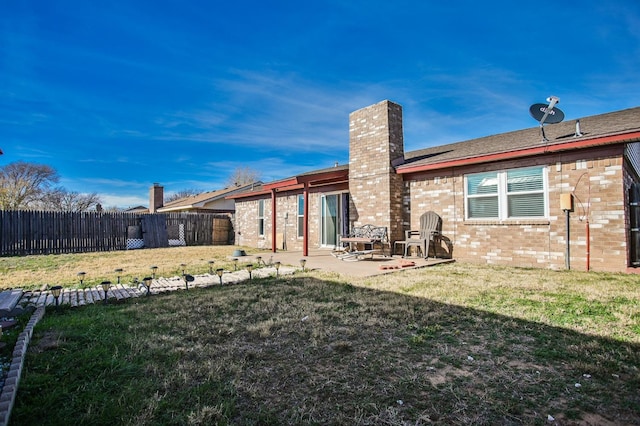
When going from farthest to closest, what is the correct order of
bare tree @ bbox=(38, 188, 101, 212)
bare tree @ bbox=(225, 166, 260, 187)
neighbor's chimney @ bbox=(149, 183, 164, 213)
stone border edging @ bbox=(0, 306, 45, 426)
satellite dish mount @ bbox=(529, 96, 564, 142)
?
bare tree @ bbox=(225, 166, 260, 187) → bare tree @ bbox=(38, 188, 101, 212) → neighbor's chimney @ bbox=(149, 183, 164, 213) → satellite dish mount @ bbox=(529, 96, 564, 142) → stone border edging @ bbox=(0, 306, 45, 426)

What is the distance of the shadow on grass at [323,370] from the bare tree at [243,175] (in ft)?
119

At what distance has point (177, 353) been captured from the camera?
2.75m

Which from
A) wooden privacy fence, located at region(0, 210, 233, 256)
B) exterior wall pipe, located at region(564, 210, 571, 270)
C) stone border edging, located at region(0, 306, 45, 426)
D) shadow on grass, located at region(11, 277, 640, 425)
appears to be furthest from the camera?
wooden privacy fence, located at region(0, 210, 233, 256)

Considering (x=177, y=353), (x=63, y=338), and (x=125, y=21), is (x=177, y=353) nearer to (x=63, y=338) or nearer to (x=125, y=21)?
(x=63, y=338)

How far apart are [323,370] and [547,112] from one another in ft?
29.4

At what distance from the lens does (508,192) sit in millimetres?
7730

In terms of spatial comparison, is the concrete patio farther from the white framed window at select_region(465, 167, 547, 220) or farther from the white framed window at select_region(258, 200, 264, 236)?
the white framed window at select_region(258, 200, 264, 236)

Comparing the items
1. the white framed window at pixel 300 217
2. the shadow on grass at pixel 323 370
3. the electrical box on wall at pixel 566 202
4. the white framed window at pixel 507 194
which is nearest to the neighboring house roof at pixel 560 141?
the white framed window at pixel 507 194

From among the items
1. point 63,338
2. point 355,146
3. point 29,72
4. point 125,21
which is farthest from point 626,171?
point 29,72

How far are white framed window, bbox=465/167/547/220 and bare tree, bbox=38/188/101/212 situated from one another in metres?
29.5

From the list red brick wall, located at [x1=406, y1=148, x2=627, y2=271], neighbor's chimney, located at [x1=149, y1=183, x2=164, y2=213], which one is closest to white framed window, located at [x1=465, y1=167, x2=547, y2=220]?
red brick wall, located at [x1=406, y1=148, x2=627, y2=271]

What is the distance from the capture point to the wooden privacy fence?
1328 cm

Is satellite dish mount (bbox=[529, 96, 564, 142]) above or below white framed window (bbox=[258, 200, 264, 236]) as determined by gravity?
above

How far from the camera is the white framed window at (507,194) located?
7324 millimetres
